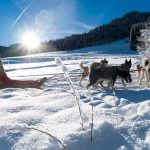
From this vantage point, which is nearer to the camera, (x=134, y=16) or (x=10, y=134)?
(x=10, y=134)

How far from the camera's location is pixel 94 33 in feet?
413

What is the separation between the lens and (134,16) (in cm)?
14038

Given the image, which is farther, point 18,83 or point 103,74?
point 103,74

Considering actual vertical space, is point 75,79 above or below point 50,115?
below

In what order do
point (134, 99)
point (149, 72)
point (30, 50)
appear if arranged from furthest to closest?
point (30, 50) → point (149, 72) → point (134, 99)

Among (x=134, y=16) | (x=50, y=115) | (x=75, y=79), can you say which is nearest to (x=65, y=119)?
(x=50, y=115)

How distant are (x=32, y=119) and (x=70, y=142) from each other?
2.68 feet

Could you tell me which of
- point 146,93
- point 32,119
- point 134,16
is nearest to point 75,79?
point 146,93

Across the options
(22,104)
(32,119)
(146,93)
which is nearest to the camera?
(32,119)

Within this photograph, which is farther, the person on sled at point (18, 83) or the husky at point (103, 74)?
the husky at point (103, 74)

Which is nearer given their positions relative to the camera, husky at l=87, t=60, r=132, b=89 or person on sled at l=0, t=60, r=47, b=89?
person on sled at l=0, t=60, r=47, b=89

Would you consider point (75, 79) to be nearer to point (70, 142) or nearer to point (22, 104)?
point (22, 104)

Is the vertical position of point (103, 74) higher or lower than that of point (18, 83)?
higher

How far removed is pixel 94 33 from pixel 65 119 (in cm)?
12274
